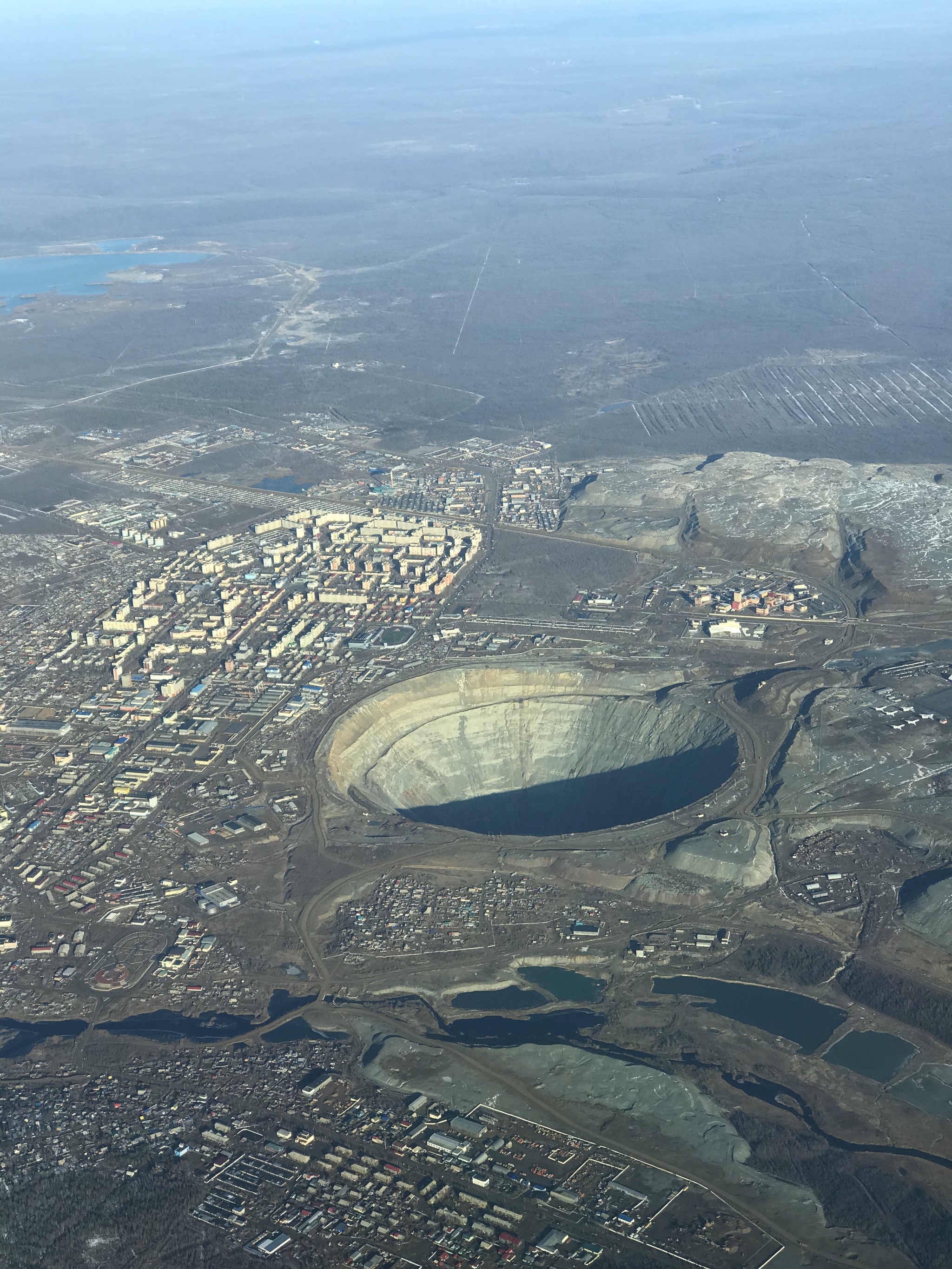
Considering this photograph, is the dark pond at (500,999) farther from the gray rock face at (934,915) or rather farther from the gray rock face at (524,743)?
the gray rock face at (934,915)

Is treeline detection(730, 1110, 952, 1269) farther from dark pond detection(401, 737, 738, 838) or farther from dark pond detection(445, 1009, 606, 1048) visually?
dark pond detection(401, 737, 738, 838)

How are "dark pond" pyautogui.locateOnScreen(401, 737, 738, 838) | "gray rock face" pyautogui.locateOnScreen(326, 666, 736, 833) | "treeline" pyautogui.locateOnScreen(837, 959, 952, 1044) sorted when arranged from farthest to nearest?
"gray rock face" pyautogui.locateOnScreen(326, 666, 736, 833) < "dark pond" pyautogui.locateOnScreen(401, 737, 738, 838) < "treeline" pyautogui.locateOnScreen(837, 959, 952, 1044)

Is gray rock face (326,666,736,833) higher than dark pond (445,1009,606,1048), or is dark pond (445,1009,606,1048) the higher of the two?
gray rock face (326,666,736,833)

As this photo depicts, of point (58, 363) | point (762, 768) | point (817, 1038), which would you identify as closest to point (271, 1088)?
point (817, 1038)

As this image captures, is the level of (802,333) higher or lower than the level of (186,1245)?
higher

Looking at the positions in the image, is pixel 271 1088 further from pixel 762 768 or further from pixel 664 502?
pixel 664 502

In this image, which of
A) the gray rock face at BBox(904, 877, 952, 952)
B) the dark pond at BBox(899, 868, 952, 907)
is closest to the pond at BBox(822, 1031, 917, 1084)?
the gray rock face at BBox(904, 877, 952, 952)

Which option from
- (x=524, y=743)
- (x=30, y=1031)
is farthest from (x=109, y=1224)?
(x=524, y=743)

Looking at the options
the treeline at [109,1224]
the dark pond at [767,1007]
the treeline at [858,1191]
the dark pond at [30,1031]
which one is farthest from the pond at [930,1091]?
the dark pond at [30,1031]
